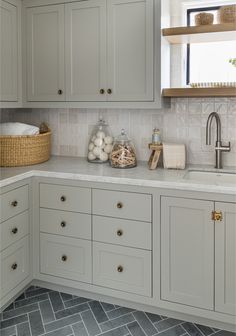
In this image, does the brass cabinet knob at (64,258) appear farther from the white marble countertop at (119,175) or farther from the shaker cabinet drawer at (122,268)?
the white marble countertop at (119,175)

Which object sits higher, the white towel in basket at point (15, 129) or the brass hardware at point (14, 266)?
the white towel in basket at point (15, 129)

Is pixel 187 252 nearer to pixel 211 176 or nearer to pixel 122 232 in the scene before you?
pixel 122 232

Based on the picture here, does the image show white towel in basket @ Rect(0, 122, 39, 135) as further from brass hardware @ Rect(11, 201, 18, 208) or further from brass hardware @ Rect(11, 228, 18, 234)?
brass hardware @ Rect(11, 228, 18, 234)

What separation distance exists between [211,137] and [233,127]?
0.54 feet

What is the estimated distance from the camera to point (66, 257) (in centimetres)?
239

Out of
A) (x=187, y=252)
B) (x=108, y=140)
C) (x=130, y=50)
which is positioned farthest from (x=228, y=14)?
(x=187, y=252)

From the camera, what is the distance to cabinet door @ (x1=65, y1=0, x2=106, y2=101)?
2434mm

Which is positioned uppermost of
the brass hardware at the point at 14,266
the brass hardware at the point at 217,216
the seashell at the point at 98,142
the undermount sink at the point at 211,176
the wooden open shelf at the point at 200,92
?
the wooden open shelf at the point at 200,92

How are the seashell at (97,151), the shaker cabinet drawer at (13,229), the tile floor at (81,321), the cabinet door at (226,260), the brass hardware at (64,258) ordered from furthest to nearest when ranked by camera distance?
the seashell at (97,151)
the brass hardware at (64,258)
the shaker cabinet drawer at (13,229)
the tile floor at (81,321)
the cabinet door at (226,260)

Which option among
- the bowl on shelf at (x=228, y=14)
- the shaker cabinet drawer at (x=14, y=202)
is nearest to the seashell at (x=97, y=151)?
the shaker cabinet drawer at (x=14, y=202)

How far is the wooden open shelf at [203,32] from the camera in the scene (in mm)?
2203

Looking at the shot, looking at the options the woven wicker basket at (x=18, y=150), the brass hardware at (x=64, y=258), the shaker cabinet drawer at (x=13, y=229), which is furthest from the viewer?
the woven wicker basket at (x=18, y=150)

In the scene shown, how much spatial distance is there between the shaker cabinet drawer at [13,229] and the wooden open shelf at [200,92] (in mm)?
1260

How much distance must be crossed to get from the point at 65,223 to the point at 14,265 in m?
0.42
